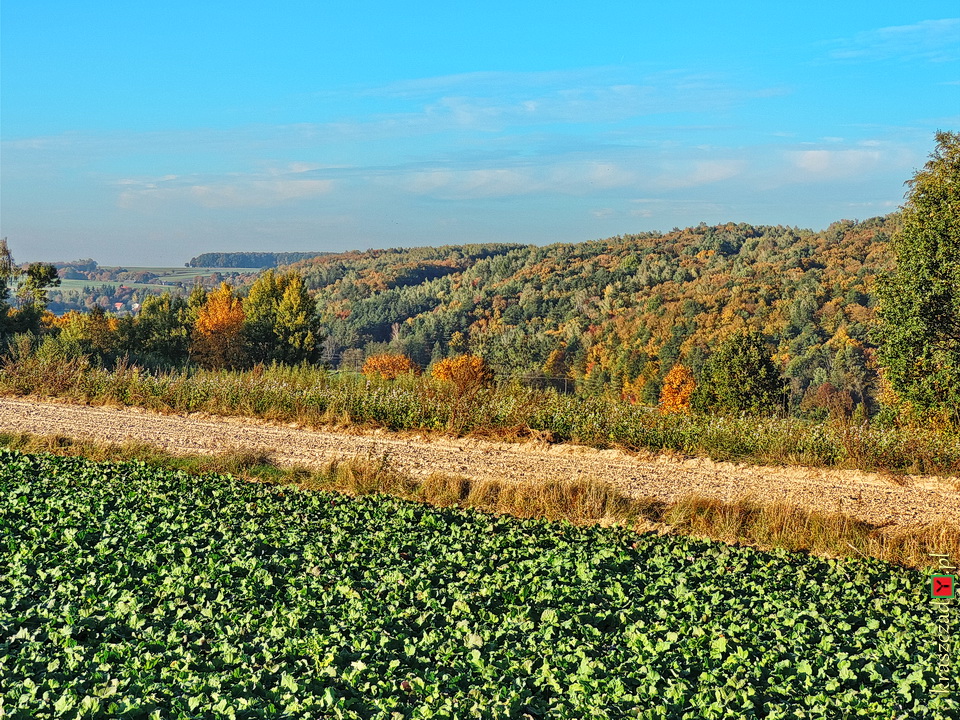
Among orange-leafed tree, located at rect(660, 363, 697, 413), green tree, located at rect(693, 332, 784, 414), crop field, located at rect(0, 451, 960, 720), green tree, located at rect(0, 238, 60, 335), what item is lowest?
orange-leafed tree, located at rect(660, 363, 697, 413)

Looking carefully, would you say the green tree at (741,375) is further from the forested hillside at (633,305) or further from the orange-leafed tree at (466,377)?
the orange-leafed tree at (466,377)

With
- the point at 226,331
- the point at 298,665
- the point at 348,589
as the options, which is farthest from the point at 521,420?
the point at 226,331

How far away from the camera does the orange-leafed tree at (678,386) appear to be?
48.6m

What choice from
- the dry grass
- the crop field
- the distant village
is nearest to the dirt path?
the dry grass

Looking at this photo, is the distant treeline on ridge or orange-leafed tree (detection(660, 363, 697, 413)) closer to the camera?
orange-leafed tree (detection(660, 363, 697, 413))

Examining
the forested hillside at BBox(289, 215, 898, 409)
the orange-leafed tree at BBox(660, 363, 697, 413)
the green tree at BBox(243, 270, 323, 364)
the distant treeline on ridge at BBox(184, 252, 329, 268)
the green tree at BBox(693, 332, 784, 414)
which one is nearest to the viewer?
the green tree at BBox(693, 332, 784, 414)

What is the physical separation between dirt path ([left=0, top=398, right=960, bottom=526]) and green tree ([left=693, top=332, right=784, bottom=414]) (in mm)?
27325

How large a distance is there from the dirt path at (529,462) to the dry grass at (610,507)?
491 millimetres

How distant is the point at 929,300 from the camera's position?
50.9 feet

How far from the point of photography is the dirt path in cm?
932

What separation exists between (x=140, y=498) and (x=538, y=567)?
15.2ft

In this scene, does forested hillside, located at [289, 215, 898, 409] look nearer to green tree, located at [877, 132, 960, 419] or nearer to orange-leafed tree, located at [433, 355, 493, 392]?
green tree, located at [877, 132, 960, 419]

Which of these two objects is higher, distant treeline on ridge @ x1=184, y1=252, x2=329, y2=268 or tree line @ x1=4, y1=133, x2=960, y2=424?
distant treeline on ridge @ x1=184, y1=252, x2=329, y2=268

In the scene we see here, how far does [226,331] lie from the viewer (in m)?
40.8
